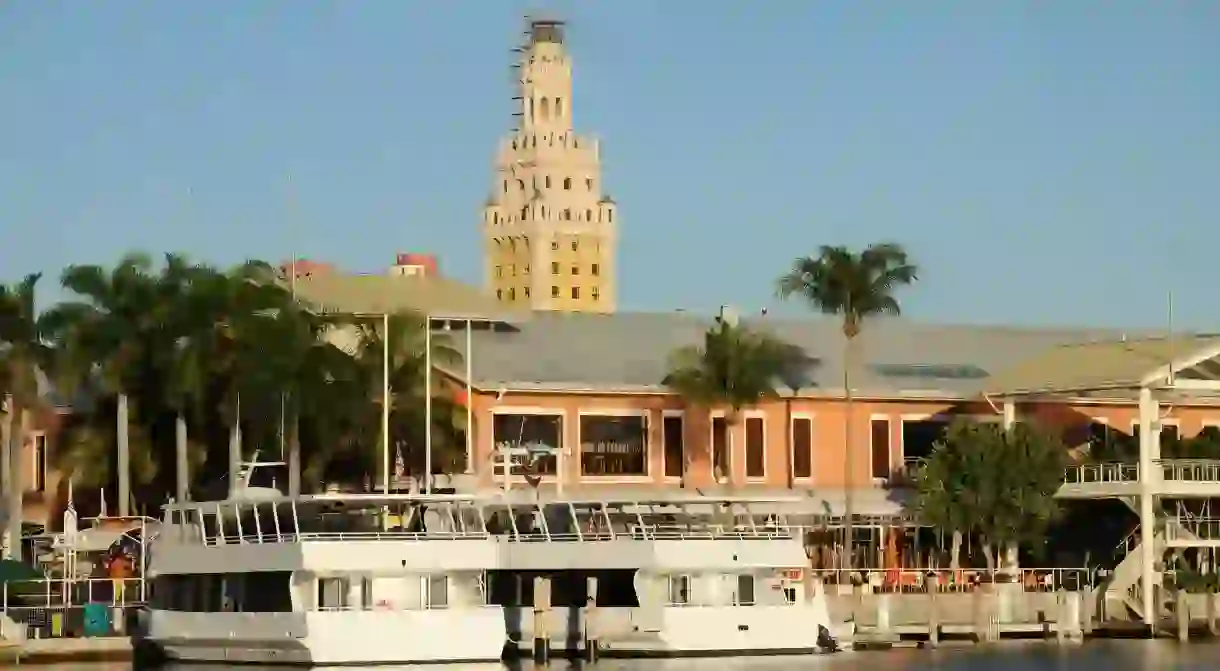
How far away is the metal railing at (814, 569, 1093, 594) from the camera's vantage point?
3521 inches

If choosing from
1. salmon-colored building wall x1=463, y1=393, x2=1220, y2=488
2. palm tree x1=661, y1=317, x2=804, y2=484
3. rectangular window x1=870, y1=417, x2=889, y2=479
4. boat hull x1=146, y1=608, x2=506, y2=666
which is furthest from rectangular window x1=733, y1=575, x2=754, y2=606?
rectangular window x1=870, y1=417, x2=889, y2=479

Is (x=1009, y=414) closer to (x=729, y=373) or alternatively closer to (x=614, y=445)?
(x=729, y=373)

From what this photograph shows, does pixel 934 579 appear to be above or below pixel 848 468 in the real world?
below

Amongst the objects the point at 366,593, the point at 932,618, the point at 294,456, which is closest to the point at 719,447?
the point at 932,618

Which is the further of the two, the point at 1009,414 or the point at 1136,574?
the point at 1009,414

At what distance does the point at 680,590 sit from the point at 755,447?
24.5 meters

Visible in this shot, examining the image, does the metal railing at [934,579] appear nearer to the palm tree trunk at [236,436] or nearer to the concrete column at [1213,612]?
the concrete column at [1213,612]

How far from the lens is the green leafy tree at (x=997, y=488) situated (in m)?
94.1

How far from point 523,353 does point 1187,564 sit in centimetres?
2517

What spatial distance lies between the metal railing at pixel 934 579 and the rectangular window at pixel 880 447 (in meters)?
10.1

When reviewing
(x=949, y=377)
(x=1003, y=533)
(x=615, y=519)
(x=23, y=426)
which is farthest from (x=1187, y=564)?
(x=23, y=426)

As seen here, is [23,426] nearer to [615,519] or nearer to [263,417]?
[263,417]

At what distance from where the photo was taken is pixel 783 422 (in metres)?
103

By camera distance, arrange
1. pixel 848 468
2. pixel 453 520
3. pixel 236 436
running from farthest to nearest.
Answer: pixel 848 468 → pixel 236 436 → pixel 453 520
